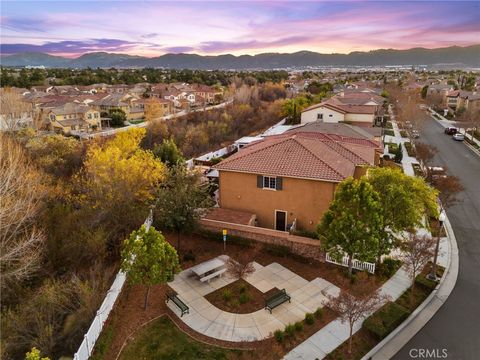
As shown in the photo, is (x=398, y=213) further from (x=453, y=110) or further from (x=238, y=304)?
(x=453, y=110)

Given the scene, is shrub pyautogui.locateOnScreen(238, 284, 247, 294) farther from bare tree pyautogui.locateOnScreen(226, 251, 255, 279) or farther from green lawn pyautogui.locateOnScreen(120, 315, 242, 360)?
green lawn pyautogui.locateOnScreen(120, 315, 242, 360)

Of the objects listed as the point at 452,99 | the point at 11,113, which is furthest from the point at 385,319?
the point at 452,99

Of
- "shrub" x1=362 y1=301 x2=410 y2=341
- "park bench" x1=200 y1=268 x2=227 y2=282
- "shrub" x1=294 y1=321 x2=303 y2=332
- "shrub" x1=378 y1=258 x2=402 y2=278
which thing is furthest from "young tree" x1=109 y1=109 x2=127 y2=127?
"shrub" x1=362 y1=301 x2=410 y2=341

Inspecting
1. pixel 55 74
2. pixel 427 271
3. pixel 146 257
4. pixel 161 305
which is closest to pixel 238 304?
pixel 161 305

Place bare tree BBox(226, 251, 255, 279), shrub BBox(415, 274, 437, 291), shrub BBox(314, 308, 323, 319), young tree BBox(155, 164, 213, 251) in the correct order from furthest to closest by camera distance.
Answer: young tree BBox(155, 164, 213, 251), shrub BBox(415, 274, 437, 291), bare tree BBox(226, 251, 255, 279), shrub BBox(314, 308, 323, 319)

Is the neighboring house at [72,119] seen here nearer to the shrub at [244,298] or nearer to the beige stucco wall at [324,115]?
the beige stucco wall at [324,115]

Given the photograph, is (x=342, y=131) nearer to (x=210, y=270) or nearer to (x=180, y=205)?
(x=180, y=205)
